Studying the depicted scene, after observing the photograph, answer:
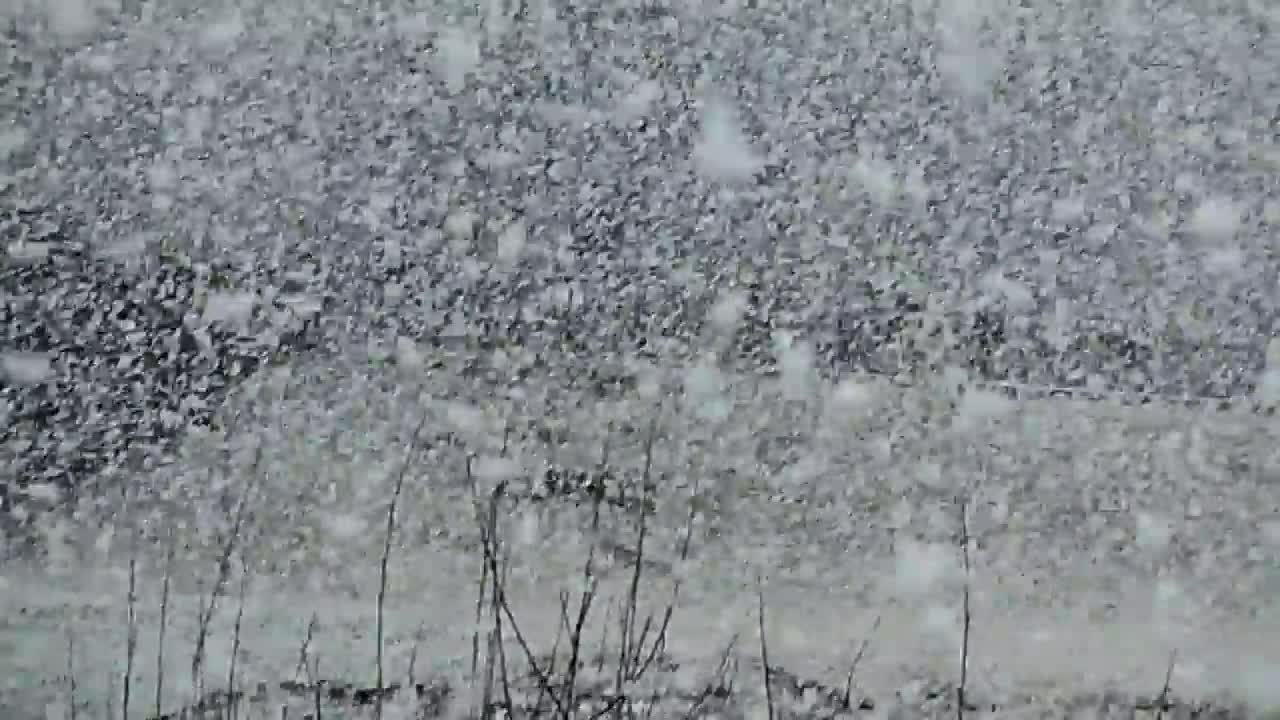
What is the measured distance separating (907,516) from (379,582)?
0.51m

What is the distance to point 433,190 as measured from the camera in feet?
4.35

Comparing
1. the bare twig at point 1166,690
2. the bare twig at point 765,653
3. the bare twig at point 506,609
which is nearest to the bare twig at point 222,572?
the bare twig at point 506,609

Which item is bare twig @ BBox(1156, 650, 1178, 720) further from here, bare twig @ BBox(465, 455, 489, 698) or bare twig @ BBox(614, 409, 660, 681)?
bare twig @ BBox(465, 455, 489, 698)

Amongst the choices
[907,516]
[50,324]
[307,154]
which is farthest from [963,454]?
[50,324]

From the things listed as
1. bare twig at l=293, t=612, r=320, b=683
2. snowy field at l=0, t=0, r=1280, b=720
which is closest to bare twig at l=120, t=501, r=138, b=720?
snowy field at l=0, t=0, r=1280, b=720

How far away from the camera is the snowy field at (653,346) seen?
47.7 inches

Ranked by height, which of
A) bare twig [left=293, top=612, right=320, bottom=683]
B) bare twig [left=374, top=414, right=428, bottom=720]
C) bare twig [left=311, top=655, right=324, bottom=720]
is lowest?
bare twig [left=311, top=655, right=324, bottom=720]

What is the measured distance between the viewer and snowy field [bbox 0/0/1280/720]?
121cm

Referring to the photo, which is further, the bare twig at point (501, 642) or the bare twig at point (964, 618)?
the bare twig at point (964, 618)

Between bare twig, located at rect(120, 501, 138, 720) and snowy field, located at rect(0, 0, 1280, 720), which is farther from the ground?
snowy field, located at rect(0, 0, 1280, 720)

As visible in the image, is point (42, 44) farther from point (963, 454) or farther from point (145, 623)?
point (963, 454)

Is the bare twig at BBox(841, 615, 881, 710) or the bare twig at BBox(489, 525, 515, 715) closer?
the bare twig at BBox(489, 525, 515, 715)

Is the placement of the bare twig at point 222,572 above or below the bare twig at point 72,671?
above

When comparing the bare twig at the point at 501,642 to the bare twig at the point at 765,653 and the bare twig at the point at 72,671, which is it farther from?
the bare twig at the point at 72,671
